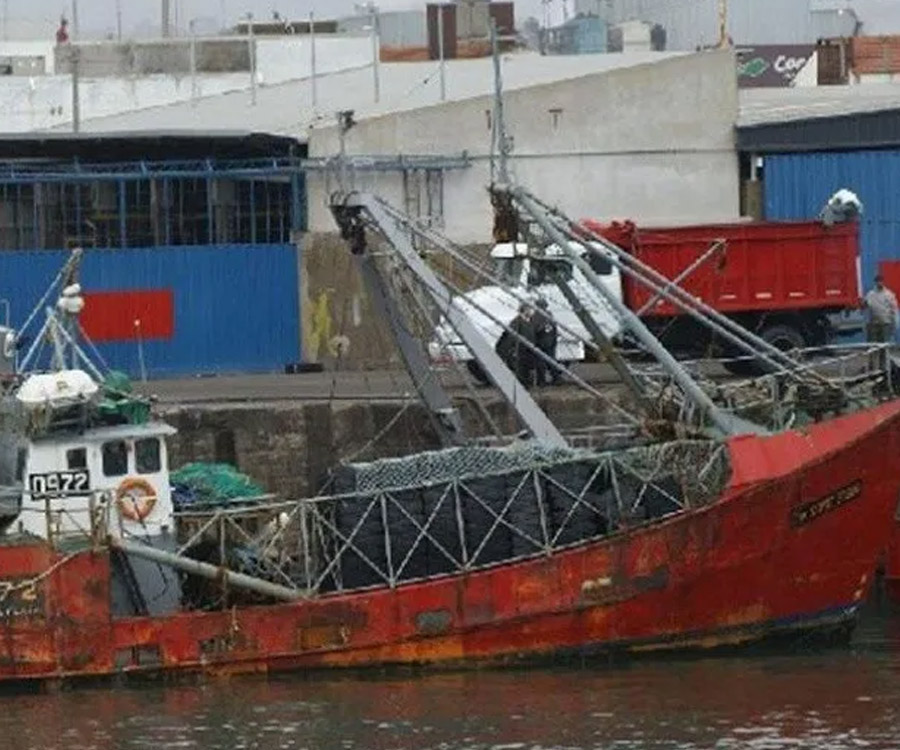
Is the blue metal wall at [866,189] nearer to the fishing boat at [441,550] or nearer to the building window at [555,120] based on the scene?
the building window at [555,120]

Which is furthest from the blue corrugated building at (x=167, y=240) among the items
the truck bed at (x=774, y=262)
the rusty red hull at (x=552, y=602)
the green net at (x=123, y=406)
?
the rusty red hull at (x=552, y=602)

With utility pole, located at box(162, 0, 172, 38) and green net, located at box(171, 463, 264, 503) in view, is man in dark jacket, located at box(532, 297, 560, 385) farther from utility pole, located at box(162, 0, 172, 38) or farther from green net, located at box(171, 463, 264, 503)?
utility pole, located at box(162, 0, 172, 38)

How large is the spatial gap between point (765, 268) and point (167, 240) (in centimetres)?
876

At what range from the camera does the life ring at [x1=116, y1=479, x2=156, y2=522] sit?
1085 inches

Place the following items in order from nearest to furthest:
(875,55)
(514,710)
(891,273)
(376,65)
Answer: (514,710) → (891,273) → (376,65) → (875,55)

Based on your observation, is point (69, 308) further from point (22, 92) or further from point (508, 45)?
point (508, 45)

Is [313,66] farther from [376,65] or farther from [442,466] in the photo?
[442,466]

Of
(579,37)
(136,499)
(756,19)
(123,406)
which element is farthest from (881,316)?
(756,19)

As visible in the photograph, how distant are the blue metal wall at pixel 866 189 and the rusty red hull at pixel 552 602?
52.9 feet

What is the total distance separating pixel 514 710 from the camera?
25531 millimetres

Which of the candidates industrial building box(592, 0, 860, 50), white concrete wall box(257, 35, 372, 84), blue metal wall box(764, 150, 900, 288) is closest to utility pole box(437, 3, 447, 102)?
white concrete wall box(257, 35, 372, 84)

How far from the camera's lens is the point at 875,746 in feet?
78.1

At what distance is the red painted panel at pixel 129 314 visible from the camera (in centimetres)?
4159

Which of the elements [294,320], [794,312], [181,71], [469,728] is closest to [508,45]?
[181,71]
